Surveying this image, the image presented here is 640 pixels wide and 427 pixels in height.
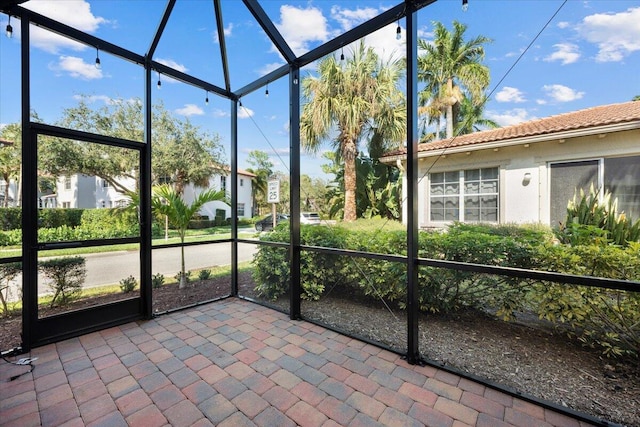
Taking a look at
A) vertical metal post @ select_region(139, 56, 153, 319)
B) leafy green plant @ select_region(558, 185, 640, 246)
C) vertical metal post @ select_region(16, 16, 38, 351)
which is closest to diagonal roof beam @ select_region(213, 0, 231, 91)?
vertical metal post @ select_region(139, 56, 153, 319)

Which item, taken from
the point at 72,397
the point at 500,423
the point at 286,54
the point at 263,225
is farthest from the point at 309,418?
the point at 286,54

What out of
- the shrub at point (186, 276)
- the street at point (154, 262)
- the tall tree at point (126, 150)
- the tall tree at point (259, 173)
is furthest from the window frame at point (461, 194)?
the shrub at point (186, 276)

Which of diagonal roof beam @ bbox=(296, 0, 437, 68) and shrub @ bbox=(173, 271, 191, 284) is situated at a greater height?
diagonal roof beam @ bbox=(296, 0, 437, 68)

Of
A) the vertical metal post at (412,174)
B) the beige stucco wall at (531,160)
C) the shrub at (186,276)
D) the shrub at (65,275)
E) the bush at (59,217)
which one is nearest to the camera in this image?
the vertical metal post at (412,174)

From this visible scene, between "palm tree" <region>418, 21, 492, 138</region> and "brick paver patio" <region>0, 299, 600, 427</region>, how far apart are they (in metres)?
2.94

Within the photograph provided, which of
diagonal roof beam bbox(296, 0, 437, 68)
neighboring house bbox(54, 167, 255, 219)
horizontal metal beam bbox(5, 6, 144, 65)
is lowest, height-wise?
neighboring house bbox(54, 167, 255, 219)

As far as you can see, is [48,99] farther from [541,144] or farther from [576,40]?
[541,144]

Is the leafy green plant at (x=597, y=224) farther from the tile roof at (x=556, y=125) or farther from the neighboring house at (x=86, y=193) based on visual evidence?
the neighboring house at (x=86, y=193)

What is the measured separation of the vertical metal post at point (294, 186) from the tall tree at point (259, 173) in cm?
72

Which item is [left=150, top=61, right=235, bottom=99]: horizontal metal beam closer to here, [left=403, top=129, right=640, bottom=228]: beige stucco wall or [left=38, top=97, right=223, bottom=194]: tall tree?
[left=38, top=97, right=223, bottom=194]: tall tree

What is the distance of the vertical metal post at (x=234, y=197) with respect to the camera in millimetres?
3947

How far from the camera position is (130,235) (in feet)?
10.3

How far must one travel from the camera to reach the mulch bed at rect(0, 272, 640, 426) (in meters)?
1.80

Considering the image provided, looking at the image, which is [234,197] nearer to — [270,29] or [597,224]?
[270,29]
